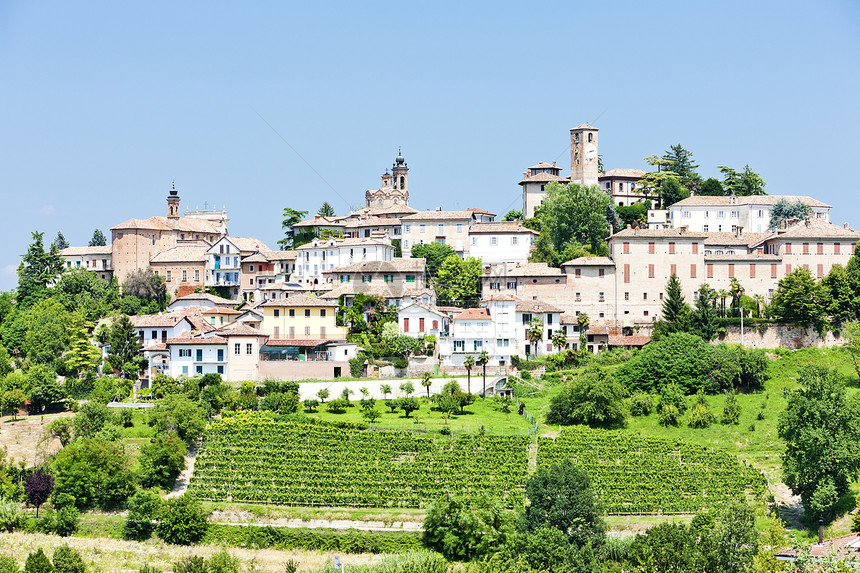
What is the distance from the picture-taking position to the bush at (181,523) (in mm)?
46500

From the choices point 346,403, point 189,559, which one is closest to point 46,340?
point 346,403

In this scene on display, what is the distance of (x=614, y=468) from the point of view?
170ft

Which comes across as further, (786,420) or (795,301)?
(795,301)

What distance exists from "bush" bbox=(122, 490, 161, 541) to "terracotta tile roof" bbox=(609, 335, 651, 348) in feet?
99.1

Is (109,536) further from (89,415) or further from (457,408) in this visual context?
(457,408)

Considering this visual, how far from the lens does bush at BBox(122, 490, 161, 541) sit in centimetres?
4716

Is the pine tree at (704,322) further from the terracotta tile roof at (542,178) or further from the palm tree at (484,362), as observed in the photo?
the terracotta tile roof at (542,178)

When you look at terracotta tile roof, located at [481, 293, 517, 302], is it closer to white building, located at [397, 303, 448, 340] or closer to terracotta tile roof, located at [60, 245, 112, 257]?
white building, located at [397, 303, 448, 340]

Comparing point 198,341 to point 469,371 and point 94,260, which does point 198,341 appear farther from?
point 94,260

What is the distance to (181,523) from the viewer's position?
4662 cm

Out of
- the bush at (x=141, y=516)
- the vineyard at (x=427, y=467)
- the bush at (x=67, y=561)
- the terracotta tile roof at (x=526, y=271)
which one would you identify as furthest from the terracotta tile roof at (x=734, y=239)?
the bush at (x=67, y=561)

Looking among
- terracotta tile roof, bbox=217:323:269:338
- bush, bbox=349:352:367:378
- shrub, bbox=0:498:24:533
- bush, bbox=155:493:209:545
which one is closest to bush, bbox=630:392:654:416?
bush, bbox=349:352:367:378

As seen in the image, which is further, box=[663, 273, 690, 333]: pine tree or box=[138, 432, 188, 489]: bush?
box=[663, 273, 690, 333]: pine tree

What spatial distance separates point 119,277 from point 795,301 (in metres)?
47.6
